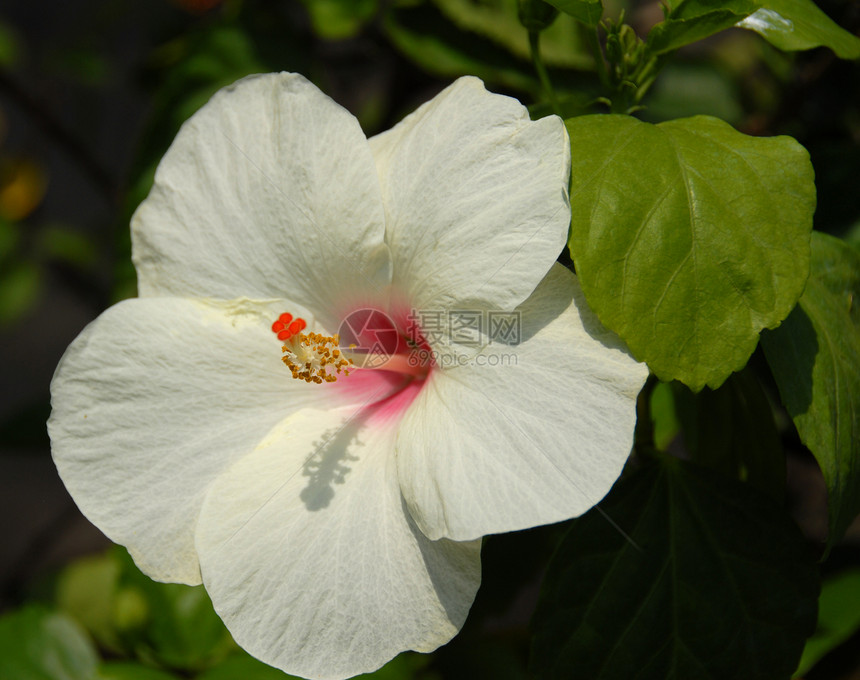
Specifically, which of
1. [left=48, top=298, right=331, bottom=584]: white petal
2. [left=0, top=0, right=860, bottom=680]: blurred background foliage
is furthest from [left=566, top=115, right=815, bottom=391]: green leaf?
[left=48, top=298, right=331, bottom=584]: white petal

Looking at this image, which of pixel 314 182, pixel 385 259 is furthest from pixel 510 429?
pixel 314 182

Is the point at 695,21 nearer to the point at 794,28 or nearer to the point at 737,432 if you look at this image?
the point at 794,28

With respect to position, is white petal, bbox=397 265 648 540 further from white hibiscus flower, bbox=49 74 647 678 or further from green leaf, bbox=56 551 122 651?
green leaf, bbox=56 551 122 651

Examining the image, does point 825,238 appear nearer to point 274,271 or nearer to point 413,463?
point 413,463

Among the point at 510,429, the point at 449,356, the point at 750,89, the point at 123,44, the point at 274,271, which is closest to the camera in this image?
the point at 510,429

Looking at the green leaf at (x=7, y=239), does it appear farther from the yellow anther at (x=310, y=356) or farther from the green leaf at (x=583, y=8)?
the green leaf at (x=583, y=8)
